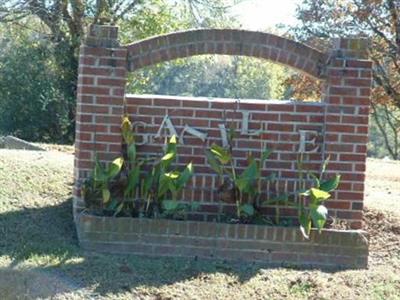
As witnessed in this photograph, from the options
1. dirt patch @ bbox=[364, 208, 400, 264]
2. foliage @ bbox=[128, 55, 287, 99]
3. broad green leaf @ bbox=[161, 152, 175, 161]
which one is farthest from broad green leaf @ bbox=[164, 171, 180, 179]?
foliage @ bbox=[128, 55, 287, 99]

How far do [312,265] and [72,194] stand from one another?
2.38m

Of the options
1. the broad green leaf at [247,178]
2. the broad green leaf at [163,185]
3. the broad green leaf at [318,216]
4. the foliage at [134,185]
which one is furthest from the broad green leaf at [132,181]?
the broad green leaf at [318,216]

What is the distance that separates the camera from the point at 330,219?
6.57 metres

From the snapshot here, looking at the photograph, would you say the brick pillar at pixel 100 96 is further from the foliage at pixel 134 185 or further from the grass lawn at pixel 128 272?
the grass lawn at pixel 128 272

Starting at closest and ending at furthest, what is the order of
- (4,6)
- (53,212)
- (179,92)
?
(53,212) → (4,6) → (179,92)

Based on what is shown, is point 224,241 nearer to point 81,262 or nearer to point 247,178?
point 247,178

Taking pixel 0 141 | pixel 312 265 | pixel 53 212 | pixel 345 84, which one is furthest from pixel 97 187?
pixel 0 141

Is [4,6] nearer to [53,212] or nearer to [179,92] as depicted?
[53,212]

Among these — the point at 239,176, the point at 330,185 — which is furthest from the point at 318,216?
the point at 239,176

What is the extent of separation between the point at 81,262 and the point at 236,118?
186 centimetres

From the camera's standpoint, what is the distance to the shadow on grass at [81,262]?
562cm

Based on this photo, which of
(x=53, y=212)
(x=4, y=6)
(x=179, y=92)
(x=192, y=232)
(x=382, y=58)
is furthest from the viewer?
(x=179, y=92)

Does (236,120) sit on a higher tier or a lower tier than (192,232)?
higher

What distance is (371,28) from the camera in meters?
18.3
